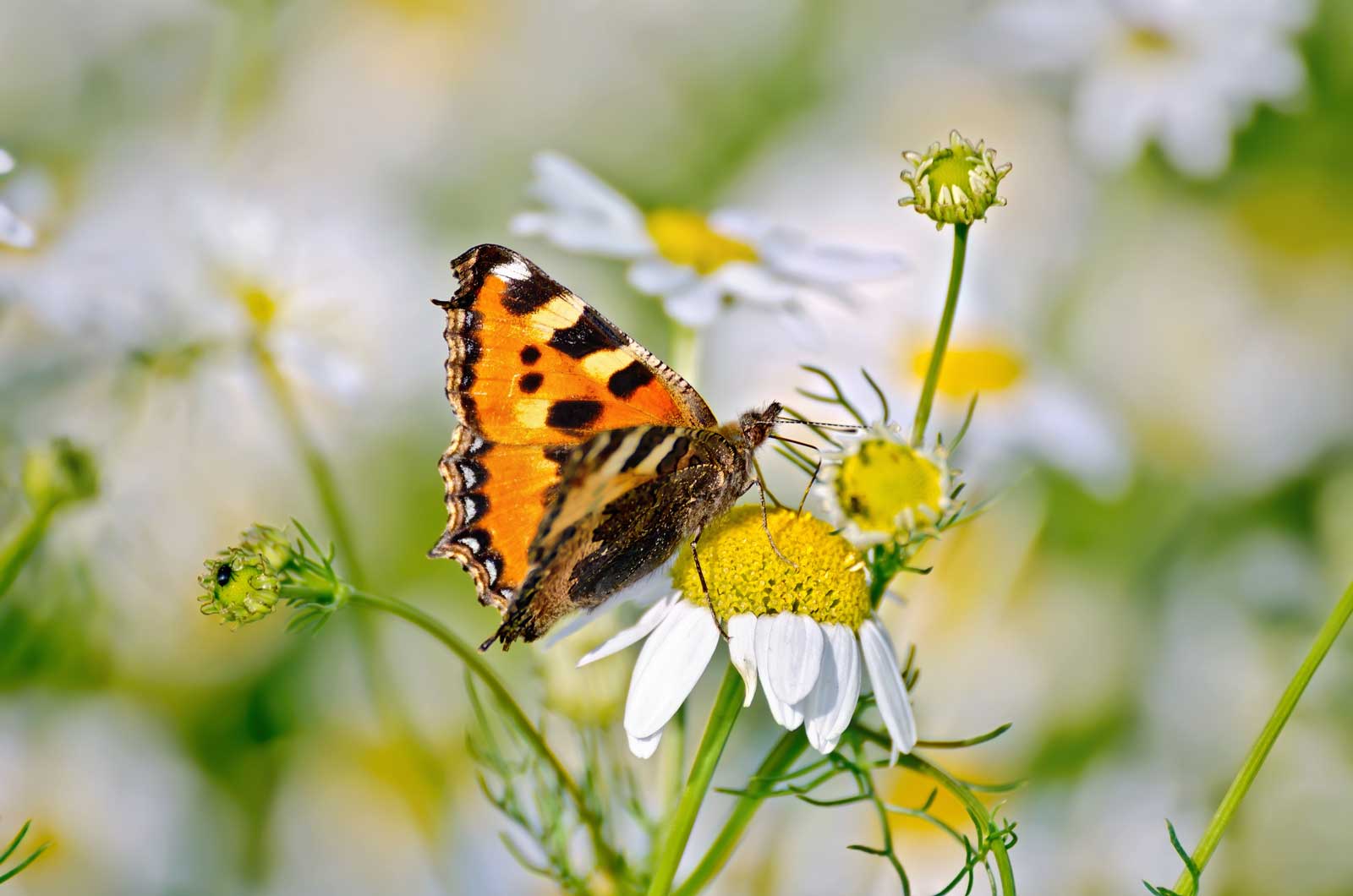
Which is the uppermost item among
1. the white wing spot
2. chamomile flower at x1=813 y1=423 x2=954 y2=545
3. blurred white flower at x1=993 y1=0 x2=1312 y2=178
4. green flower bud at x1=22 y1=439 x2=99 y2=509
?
blurred white flower at x1=993 y1=0 x2=1312 y2=178

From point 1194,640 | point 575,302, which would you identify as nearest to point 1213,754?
point 1194,640

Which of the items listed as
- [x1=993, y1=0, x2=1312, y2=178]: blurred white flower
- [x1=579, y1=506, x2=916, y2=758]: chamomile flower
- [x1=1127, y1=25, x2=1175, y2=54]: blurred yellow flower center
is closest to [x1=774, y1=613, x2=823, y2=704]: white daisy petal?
[x1=579, y1=506, x2=916, y2=758]: chamomile flower

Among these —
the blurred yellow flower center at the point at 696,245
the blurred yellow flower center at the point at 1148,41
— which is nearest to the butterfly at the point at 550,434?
the blurred yellow flower center at the point at 696,245

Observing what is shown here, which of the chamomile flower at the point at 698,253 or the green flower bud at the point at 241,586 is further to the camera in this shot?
the chamomile flower at the point at 698,253

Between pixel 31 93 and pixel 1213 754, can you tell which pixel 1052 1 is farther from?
pixel 31 93

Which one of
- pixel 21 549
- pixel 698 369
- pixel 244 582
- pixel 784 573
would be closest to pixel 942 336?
pixel 784 573

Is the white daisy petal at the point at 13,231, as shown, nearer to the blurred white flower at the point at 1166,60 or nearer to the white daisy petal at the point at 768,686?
the white daisy petal at the point at 768,686

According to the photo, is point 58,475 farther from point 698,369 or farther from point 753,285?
point 698,369

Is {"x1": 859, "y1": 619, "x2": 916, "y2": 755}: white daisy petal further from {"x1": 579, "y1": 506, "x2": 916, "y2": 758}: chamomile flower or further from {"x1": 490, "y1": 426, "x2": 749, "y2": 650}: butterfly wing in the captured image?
{"x1": 490, "y1": 426, "x2": 749, "y2": 650}: butterfly wing
